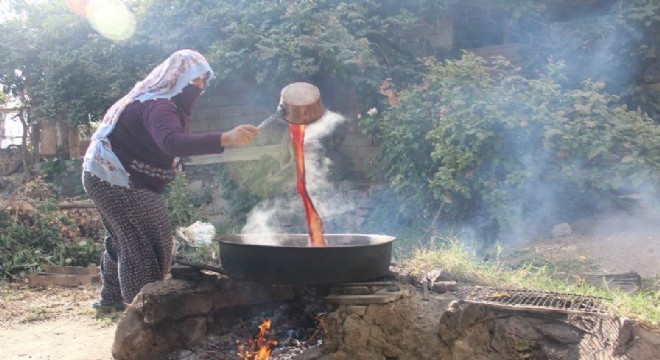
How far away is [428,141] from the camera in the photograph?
716cm

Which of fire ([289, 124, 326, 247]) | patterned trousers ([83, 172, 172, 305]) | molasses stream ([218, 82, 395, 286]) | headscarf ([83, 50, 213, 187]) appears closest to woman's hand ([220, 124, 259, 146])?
molasses stream ([218, 82, 395, 286])

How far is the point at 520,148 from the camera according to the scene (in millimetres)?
6332

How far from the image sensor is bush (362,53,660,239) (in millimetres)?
6016

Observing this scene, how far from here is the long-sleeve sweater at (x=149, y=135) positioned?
9.98 feet

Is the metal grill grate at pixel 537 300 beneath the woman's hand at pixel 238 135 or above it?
beneath

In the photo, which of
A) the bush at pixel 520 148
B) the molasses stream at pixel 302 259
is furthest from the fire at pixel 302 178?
the bush at pixel 520 148

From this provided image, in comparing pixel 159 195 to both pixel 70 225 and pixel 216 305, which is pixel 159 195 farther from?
pixel 70 225

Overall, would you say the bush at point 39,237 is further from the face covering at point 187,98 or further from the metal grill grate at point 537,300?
the metal grill grate at point 537,300

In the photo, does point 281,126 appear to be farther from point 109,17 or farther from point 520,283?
point 520,283

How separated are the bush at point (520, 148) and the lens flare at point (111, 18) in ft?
17.2

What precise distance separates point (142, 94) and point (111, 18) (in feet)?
24.5

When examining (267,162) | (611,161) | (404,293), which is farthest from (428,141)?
(404,293)

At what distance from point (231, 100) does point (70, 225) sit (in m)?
3.39

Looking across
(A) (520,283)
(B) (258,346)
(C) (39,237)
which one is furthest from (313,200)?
(B) (258,346)
